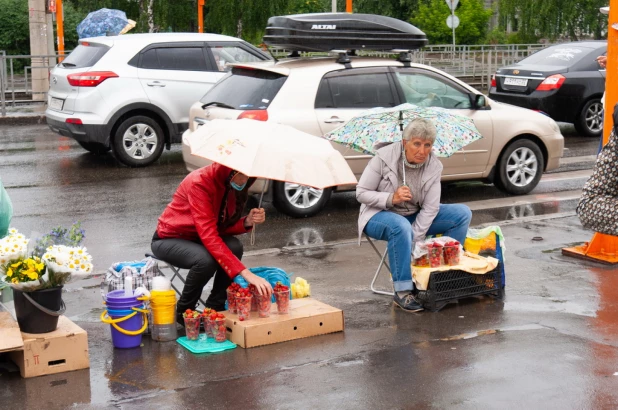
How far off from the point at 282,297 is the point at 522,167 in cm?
618

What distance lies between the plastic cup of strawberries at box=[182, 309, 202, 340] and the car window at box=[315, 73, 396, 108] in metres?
4.61

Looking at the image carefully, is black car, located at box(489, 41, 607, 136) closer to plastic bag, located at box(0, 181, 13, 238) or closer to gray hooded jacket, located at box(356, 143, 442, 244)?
gray hooded jacket, located at box(356, 143, 442, 244)

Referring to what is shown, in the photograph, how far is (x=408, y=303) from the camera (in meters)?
6.84

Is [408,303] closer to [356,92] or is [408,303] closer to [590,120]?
[356,92]

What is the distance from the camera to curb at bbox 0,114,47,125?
19281 mm

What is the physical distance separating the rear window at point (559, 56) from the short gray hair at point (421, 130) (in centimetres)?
1107

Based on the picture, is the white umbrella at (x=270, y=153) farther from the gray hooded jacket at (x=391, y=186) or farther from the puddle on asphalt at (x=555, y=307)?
the puddle on asphalt at (x=555, y=307)

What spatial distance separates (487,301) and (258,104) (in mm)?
4035

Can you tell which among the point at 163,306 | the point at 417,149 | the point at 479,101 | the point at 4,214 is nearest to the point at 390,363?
the point at 163,306

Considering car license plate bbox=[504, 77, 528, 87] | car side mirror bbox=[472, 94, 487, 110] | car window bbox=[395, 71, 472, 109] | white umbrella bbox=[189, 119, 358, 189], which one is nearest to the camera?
white umbrella bbox=[189, 119, 358, 189]

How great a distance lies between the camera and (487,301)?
23.4 feet

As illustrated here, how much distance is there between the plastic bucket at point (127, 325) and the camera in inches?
235

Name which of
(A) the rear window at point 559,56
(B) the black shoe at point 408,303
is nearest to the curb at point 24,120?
(A) the rear window at point 559,56

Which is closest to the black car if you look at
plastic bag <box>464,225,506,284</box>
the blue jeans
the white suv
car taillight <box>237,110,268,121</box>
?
the white suv
